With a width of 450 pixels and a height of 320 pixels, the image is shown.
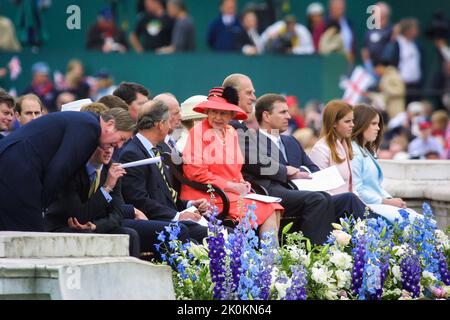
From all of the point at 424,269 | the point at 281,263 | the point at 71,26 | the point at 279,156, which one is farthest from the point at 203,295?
the point at 71,26

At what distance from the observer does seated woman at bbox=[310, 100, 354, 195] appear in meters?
12.2

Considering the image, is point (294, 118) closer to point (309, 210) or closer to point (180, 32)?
point (180, 32)

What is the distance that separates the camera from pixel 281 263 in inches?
352

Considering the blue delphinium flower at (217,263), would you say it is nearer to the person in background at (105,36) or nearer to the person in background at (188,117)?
the person in background at (188,117)

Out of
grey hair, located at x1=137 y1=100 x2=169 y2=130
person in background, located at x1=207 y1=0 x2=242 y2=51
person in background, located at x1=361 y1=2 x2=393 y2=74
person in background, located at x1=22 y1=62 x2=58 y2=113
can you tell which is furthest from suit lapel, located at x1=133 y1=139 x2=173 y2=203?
person in background, located at x1=361 y1=2 x2=393 y2=74

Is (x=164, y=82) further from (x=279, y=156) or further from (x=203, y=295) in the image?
(x=203, y=295)

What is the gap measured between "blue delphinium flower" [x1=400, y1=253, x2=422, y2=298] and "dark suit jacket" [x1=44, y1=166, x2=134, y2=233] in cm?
193

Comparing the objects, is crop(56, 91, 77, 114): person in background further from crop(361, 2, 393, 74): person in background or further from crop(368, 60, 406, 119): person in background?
crop(361, 2, 393, 74): person in background

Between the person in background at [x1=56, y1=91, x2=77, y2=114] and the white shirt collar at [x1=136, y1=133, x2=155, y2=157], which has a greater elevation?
the white shirt collar at [x1=136, y1=133, x2=155, y2=157]

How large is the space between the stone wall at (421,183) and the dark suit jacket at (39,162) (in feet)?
15.9

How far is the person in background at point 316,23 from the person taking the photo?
2180 cm

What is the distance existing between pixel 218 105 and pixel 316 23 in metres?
11.0

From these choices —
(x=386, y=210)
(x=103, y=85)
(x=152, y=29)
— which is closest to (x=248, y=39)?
(x=152, y=29)
